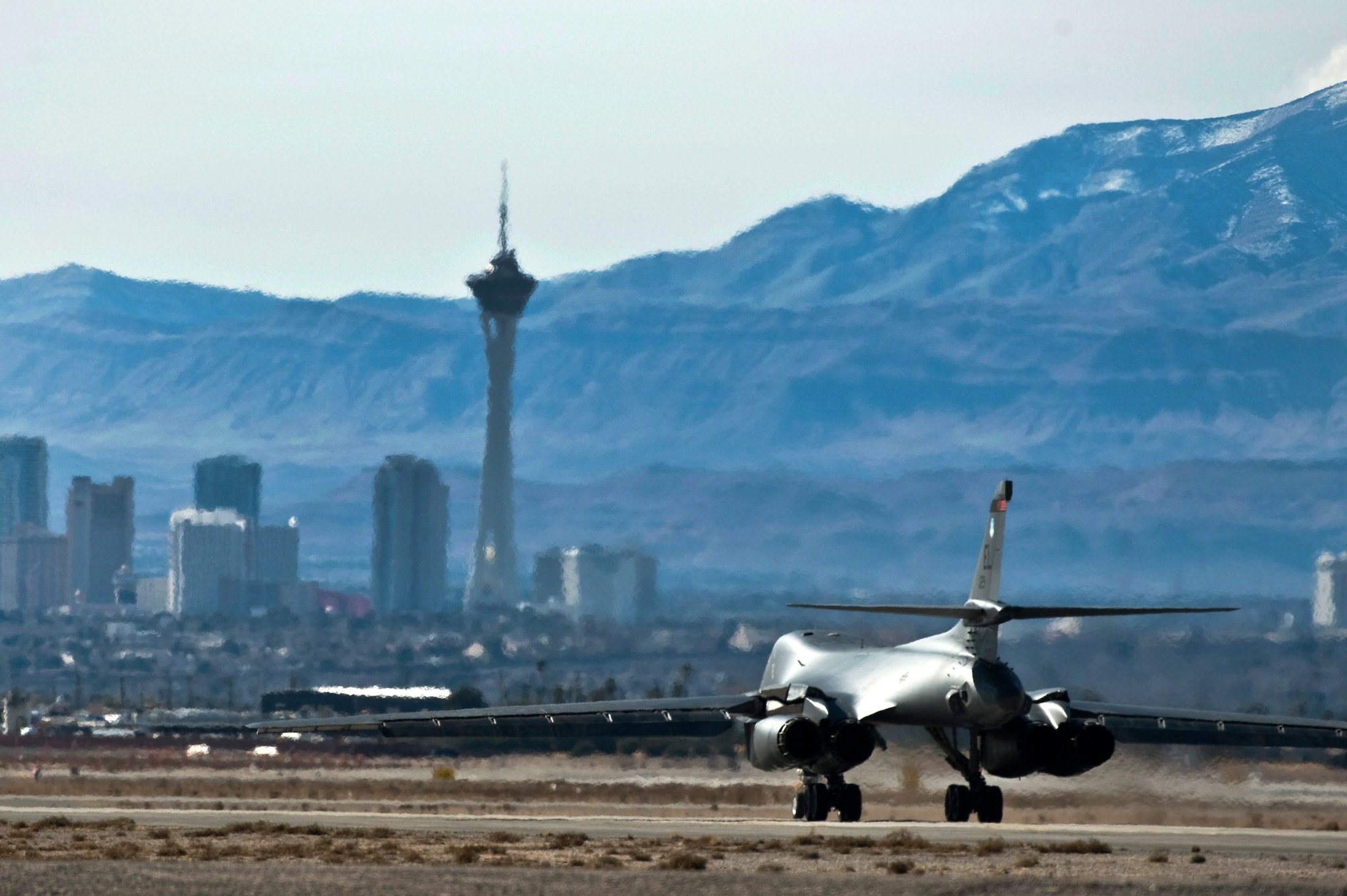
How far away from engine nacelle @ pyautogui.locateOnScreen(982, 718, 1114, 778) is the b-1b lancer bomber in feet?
0.10

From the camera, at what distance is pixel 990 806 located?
58.0 meters

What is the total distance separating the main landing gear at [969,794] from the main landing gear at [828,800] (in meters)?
2.33

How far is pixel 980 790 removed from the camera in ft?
190

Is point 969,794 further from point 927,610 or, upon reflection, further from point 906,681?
point 927,610

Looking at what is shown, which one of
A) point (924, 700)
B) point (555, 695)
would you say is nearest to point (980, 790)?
point (924, 700)

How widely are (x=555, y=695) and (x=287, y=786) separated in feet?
323

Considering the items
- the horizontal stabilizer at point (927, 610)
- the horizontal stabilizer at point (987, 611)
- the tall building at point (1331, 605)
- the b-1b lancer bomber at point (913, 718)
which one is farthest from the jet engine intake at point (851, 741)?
the tall building at point (1331, 605)

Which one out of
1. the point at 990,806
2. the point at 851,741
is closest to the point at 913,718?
the point at 851,741

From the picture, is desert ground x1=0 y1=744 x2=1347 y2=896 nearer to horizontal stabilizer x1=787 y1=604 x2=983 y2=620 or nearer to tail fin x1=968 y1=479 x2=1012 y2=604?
horizontal stabilizer x1=787 y1=604 x2=983 y2=620

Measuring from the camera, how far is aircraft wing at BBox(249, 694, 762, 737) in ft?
201

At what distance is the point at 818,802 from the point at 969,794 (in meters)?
3.76

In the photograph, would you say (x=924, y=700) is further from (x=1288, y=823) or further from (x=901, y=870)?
(x=901, y=870)

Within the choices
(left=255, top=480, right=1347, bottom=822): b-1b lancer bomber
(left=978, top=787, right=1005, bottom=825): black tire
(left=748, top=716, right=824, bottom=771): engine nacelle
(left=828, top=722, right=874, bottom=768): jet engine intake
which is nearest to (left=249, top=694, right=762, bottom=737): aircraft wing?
(left=255, top=480, right=1347, bottom=822): b-1b lancer bomber

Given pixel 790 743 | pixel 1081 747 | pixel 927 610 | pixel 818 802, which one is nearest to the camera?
pixel 927 610
